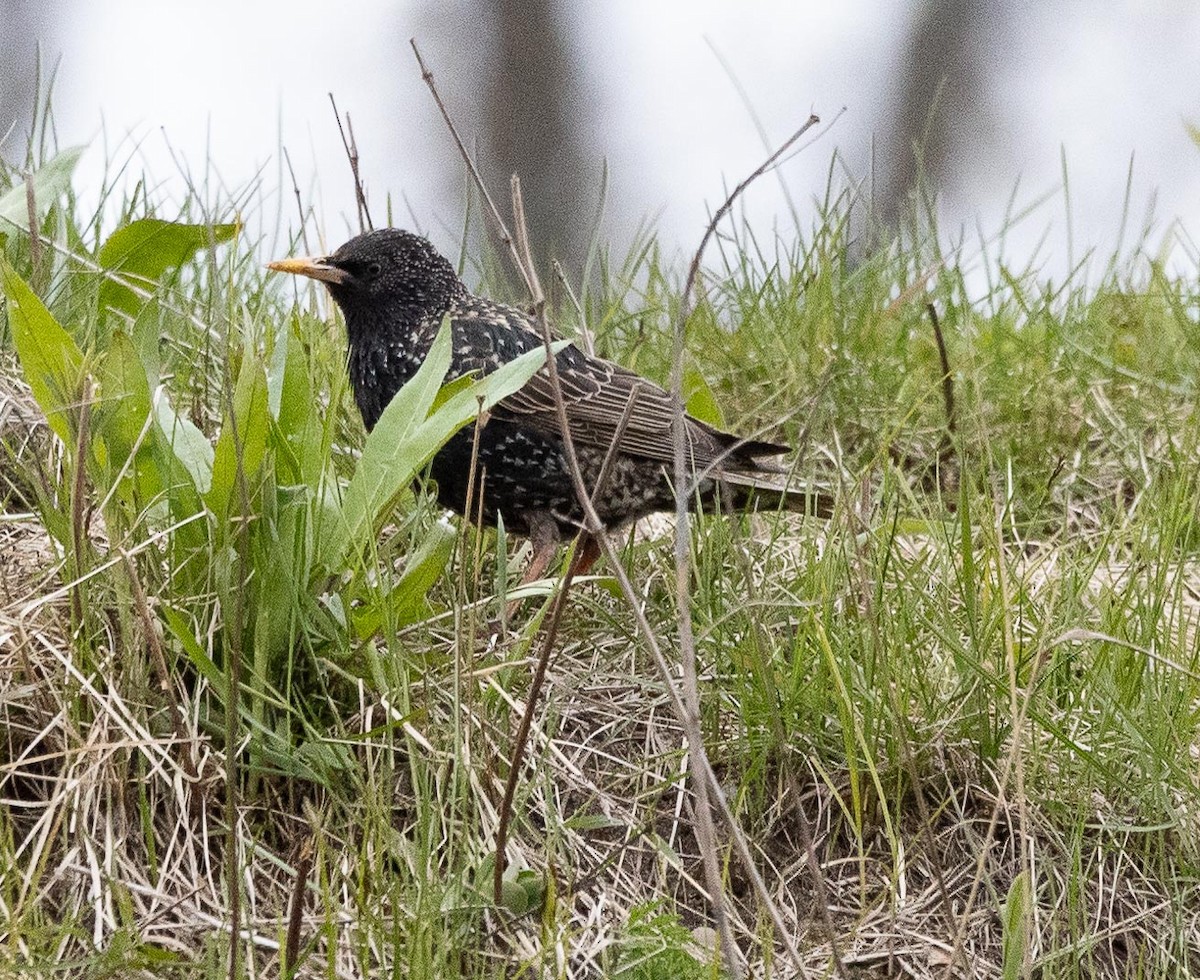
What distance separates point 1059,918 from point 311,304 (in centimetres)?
280

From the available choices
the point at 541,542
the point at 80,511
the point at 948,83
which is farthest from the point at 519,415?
the point at 948,83

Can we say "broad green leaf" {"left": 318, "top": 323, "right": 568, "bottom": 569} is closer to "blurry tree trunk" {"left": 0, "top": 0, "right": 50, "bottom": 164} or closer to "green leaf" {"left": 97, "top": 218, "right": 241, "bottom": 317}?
"green leaf" {"left": 97, "top": 218, "right": 241, "bottom": 317}

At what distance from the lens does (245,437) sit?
286 centimetres

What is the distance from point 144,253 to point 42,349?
2.92 feet

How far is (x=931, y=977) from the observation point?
8.89ft

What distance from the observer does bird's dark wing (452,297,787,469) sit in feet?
13.7

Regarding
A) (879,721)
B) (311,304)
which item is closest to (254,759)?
(879,721)

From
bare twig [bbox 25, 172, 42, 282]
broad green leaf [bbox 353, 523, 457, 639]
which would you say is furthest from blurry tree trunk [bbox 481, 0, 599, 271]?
broad green leaf [bbox 353, 523, 457, 639]

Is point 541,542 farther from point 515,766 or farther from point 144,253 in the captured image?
point 515,766

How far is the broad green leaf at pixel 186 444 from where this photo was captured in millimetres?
2896

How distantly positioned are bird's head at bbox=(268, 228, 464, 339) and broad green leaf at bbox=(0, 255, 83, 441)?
48.0 inches

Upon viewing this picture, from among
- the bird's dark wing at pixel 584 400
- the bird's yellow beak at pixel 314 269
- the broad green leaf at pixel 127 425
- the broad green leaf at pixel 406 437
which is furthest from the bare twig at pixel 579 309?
the broad green leaf at pixel 127 425

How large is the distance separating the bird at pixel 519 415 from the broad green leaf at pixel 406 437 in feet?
2.88

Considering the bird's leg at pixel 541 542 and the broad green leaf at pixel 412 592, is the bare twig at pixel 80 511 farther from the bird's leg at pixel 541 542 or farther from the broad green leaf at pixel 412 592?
the bird's leg at pixel 541 542
